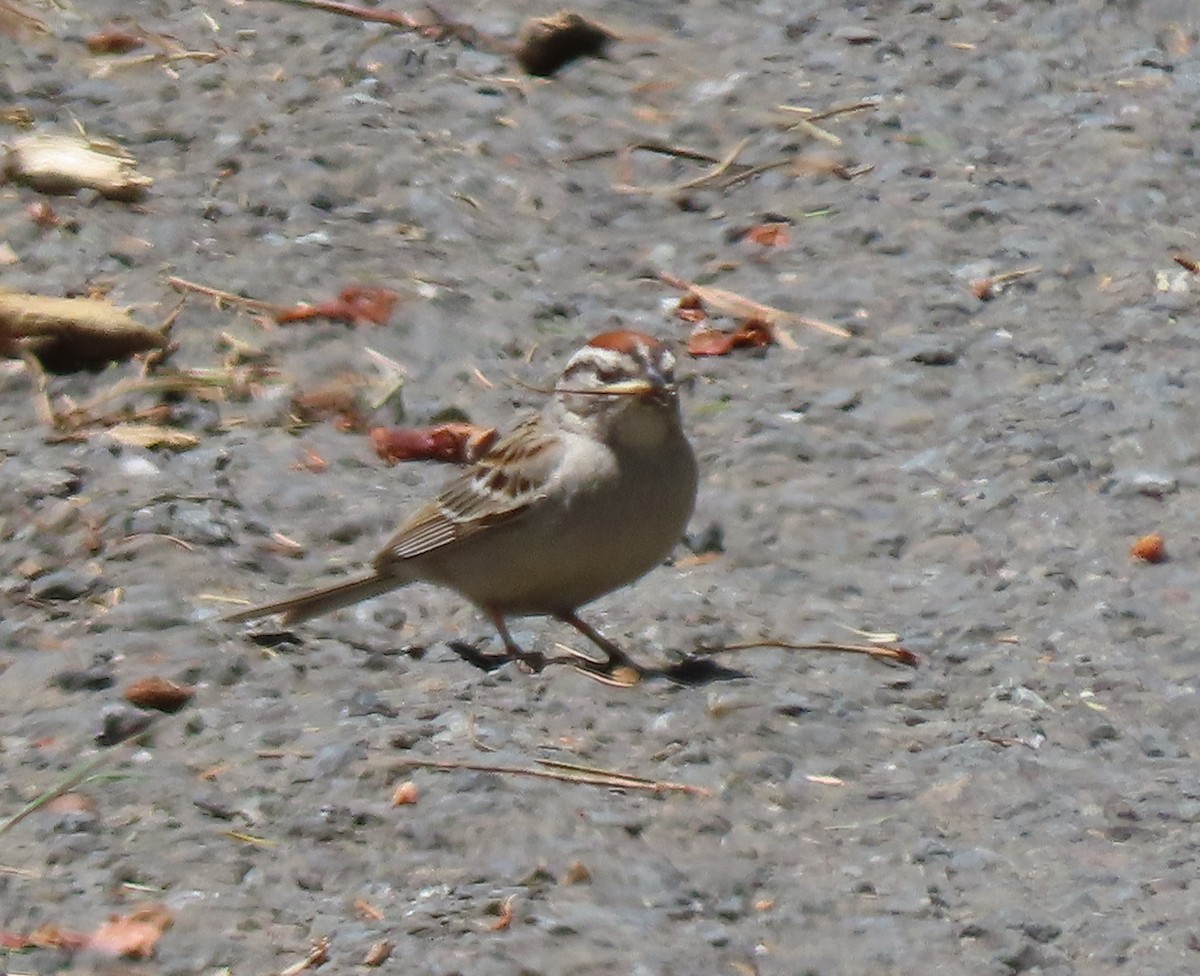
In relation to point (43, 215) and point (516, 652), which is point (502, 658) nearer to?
point (516, 652)

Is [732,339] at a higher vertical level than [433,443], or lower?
higher

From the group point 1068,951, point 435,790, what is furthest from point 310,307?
point 1068,951

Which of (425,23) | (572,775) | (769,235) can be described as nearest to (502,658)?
(572,775)

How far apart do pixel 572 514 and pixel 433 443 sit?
1338 mm

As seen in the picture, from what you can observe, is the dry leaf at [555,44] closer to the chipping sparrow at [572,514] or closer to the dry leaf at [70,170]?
the dry leaf at [70,170]

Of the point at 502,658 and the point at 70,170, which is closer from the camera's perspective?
the point at 502,658

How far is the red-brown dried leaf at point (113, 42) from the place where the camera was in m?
9.38

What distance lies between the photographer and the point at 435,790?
15.4ft

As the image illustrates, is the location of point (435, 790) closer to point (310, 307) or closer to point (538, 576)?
point (538, 576)

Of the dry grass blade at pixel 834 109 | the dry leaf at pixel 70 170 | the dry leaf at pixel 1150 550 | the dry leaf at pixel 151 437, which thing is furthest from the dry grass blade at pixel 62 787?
the dry grass blade at pixel 834 109

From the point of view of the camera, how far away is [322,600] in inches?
228

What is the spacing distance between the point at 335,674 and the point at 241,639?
25cm

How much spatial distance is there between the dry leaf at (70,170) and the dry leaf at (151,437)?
1.64 metres

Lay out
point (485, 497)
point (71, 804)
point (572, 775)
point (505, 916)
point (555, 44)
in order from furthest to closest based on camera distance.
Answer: point (555, 44) < point (485, 497) < point (572, 775) < point (71, 804) < point (505, 916)
